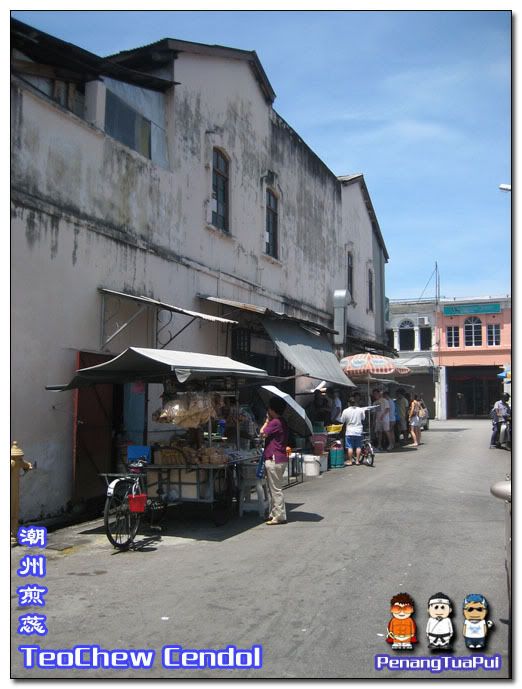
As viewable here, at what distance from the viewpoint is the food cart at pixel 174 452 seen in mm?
7961

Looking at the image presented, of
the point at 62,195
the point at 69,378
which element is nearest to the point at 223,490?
the point at 69,378

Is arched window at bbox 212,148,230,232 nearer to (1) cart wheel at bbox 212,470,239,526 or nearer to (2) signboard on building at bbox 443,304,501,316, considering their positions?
(1) cart wheel at bbox 212,470,239,526

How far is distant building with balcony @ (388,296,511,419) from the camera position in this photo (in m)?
43.2

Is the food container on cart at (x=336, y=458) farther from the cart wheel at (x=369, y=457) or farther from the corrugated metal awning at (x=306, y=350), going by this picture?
the corrugated metal awning at (x=306, y=350)

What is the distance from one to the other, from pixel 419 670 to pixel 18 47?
9464mm

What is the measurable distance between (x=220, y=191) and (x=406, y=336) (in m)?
33.9

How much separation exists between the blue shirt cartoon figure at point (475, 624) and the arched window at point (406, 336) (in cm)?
4347

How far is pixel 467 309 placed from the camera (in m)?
44.3

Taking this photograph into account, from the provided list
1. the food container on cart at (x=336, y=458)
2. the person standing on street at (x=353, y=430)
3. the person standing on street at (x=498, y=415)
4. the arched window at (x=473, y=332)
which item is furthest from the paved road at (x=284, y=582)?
the arched window at (x=473, y=332)

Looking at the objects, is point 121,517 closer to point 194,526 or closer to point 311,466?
point 194,526

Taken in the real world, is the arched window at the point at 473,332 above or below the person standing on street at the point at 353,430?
above

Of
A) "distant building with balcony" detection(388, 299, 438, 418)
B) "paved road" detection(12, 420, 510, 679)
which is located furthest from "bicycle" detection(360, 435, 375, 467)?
"distant building with balcony" detection(388, 299, 438, 418)

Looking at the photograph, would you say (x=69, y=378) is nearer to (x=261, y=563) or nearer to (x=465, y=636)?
(x=261, y=563)

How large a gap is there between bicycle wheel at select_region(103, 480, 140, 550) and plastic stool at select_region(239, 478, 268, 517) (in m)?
2.21
